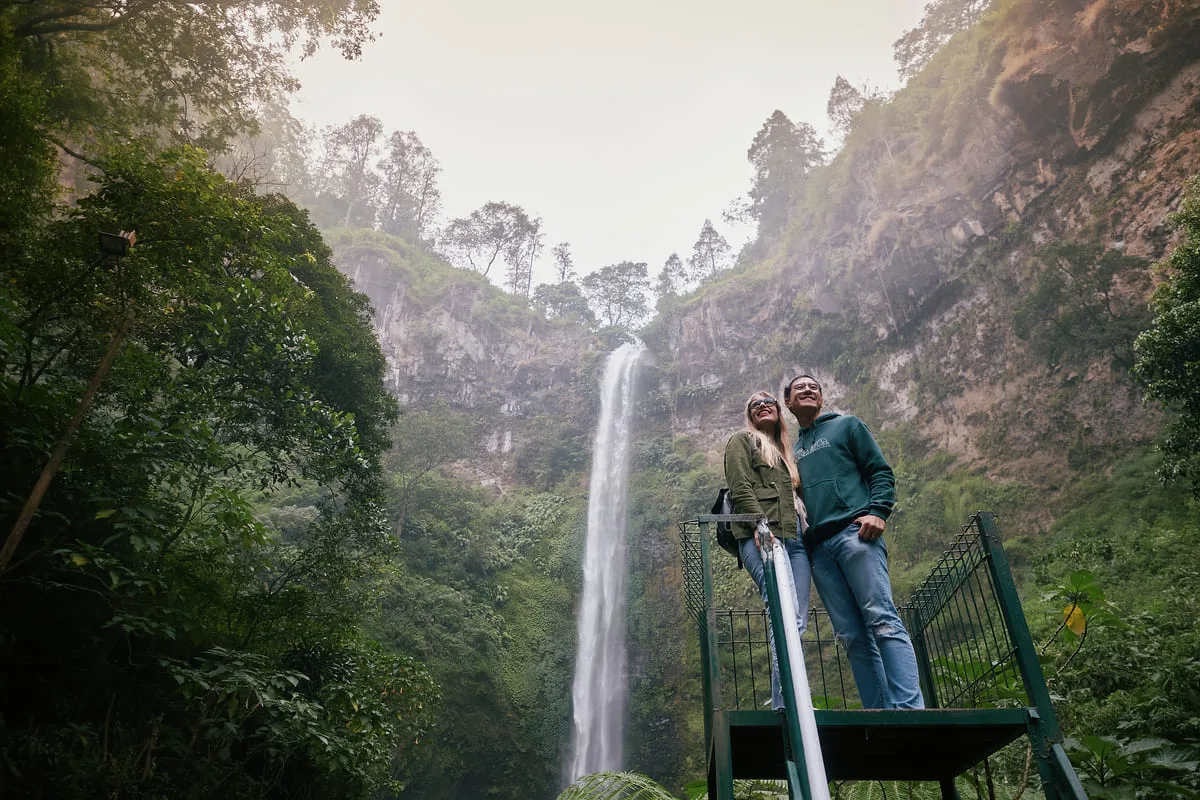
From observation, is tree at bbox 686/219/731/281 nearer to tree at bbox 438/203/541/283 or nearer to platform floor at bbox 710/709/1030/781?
tree at bbox 438/203/541/283

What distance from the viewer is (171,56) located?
9727mm

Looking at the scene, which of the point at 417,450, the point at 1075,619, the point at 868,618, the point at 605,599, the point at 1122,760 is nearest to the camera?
the point at 1122,760

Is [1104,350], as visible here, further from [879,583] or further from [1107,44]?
[879,583]

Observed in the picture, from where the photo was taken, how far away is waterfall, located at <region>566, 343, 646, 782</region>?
1759cm

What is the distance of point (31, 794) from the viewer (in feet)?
11.4

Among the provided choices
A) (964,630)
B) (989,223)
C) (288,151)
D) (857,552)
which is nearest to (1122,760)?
(964,630)

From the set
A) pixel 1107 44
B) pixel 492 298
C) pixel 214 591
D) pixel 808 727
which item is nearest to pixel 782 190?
pixel 492 298

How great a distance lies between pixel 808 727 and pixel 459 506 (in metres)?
21.3

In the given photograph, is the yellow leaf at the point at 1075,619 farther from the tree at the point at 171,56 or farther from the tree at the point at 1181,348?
the tree at the point at 171,56

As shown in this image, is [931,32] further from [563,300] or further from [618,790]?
[618,790]

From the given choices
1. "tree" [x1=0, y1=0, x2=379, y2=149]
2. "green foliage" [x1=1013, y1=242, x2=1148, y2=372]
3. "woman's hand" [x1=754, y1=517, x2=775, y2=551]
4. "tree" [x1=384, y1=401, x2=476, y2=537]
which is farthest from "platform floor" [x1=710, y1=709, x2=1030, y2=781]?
"tree" [x1=384, y1=401, x2=476, y2=537]

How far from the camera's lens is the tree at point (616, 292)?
4309cm

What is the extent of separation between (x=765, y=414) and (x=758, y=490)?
48 cm

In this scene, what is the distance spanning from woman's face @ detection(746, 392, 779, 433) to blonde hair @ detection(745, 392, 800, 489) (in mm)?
12
